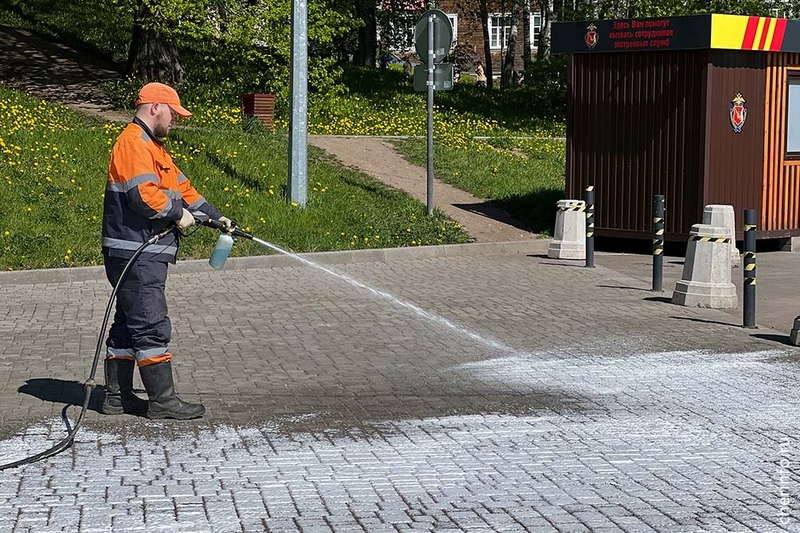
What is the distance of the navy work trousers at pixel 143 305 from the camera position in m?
7.69

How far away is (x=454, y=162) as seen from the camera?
76.2 ft

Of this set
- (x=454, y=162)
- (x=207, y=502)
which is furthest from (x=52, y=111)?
(x=207, y=502)

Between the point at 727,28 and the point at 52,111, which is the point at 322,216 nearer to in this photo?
the point at 727,28

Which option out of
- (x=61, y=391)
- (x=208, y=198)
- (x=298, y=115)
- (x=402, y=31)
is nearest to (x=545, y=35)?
(x=402, y=31)

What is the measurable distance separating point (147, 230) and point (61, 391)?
Result: 5.34 ft

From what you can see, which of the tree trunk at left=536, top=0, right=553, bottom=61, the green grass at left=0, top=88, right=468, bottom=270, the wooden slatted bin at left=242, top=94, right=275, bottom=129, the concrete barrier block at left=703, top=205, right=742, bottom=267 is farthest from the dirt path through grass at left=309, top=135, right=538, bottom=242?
the tree trunk at left=536, top=0, right=553, bottom=61

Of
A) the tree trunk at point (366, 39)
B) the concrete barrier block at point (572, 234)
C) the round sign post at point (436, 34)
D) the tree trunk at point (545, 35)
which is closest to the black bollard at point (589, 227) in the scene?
the concrete barrier block at point (572, 234)

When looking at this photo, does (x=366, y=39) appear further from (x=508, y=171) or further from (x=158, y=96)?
(x=158, y=96)

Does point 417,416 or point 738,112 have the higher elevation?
point 738,112

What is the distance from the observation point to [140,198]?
7.55 m

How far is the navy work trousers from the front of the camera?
25.2 ft

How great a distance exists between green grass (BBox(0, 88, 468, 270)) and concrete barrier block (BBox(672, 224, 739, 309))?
207 inches

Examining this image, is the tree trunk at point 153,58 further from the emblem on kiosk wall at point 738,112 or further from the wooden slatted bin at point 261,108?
the emblem on kiosk wall at point 738,112

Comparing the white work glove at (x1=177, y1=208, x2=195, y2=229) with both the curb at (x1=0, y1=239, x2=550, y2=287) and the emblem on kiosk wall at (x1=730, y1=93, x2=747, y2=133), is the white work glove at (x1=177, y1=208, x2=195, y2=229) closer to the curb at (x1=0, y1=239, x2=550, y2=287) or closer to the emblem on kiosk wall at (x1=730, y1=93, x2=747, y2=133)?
the curb at (x1=0, y1=239, x2=550, y2=287)
